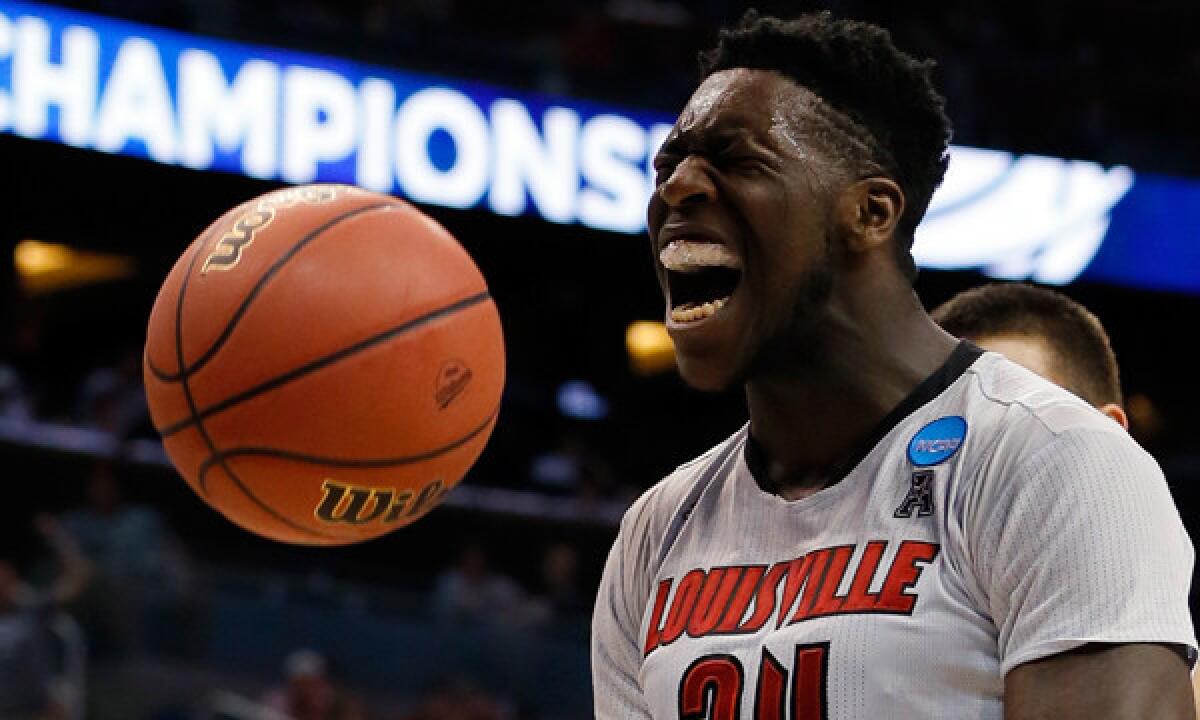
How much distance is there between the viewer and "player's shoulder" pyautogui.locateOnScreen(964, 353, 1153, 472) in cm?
213

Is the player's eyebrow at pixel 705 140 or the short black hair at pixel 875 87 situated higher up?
the short black hair at pixel 875 87

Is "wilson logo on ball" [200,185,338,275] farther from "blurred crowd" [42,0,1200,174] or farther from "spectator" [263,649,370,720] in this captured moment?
"blurred crowd" [42,0,1200,174]

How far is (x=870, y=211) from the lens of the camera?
2443 millimetres

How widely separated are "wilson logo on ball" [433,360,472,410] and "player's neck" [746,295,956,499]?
0.66m

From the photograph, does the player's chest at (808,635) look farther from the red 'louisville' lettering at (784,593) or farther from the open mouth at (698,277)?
the open mouth at (698,277)

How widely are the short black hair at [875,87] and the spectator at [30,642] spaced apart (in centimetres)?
636

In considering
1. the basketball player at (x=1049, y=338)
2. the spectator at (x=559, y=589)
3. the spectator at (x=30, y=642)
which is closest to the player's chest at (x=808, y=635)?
the basketball player at (x=1049, y=338)

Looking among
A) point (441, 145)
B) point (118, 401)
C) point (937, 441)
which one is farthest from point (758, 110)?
point (441, 145)

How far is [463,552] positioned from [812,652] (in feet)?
32.6

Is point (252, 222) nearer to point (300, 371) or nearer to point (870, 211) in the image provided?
point (300, 371)

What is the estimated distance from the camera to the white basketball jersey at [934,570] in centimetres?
204

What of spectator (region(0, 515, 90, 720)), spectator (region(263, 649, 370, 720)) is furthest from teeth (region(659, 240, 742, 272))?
spectator (region(263, 649, 370, 720))

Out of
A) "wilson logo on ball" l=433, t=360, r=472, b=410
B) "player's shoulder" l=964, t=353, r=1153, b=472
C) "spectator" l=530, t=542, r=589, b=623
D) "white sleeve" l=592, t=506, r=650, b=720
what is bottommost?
"spectator" l=530, t=542, r=589, b=623

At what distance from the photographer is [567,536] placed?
41.7ft
